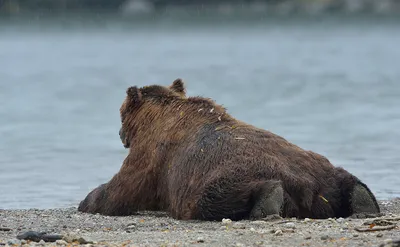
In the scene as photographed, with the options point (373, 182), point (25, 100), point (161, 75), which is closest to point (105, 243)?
point (373, 182)

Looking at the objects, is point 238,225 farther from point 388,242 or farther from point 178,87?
point 178,87

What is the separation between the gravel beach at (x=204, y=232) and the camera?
767 cm

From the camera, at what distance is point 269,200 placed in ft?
28.7

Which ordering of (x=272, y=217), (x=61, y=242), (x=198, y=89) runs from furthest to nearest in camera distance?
(x=198, y=89) < (x=272, y=217) < (x=61, y=242)

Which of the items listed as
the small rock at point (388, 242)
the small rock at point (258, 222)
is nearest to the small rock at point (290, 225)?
the small rock at point (258, 222)

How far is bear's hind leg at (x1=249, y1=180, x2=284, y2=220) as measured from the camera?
28.6ft

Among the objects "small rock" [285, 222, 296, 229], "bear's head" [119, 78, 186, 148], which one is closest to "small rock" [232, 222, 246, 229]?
"small rock" [285, 222, 296, 229]

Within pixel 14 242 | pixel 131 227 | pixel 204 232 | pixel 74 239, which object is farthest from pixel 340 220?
pixel 14 242

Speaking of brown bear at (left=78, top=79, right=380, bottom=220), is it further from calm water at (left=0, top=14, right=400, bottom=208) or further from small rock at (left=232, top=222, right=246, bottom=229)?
calm water at (left=0, top=14, right=400, bottom=208)

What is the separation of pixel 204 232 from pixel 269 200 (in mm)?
755

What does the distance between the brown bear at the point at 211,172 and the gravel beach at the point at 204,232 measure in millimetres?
211

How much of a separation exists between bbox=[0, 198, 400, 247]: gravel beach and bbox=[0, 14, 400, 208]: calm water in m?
3.35

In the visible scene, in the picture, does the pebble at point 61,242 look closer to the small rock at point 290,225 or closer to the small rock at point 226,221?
the small rock at point 226,221

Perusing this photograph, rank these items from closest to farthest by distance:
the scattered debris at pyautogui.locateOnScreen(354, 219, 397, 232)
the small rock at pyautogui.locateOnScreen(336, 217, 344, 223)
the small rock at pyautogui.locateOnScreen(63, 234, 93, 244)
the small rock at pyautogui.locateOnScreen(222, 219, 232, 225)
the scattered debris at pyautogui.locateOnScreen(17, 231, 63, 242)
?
1. the small rock at pyautogui.locateOnScreen(63, 234, 93, 244)
2. the scattered debris at pyautogui.locateOnScreen(354, 219, 397, 232)
3. the scattered debris at pyautogui.locateOnScreen(17, 231, 63, 242)
4. the small rock at pyautogui.locateOnScreen(336, 217, 344, 223)
5. the small rock at pyautogui.locateOnScreen(222, 219, 232, 225)
